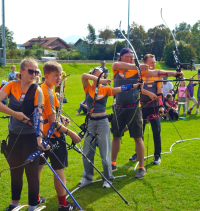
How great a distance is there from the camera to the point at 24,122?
311cm

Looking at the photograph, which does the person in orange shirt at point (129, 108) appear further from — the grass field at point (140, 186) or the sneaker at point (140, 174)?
the grass field at point (140, 186)

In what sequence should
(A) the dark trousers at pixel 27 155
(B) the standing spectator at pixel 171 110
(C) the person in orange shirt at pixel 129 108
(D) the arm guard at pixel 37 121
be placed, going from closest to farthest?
(D) the arm guard at pixel 37 121, (A) the dark trousers at pixel 27 155, (C) the person in orange shirt at pixel 129 108, (B) the standing spectator at pixel 171 110

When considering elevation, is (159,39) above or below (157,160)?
above

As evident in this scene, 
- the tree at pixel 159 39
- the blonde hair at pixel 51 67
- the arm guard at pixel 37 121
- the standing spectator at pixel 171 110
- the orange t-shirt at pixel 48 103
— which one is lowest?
the standing spectator at pixel 171 110

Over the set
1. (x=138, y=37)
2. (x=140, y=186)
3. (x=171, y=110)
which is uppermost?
(x=138, y=37)

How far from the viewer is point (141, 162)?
4.89 metres

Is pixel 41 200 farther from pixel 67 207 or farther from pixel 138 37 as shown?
pixel 138 37

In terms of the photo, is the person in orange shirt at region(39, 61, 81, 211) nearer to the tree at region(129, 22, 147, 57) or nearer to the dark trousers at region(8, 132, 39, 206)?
the dark trousers at region(8, 132, 39, 206)

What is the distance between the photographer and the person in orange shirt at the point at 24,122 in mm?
3203

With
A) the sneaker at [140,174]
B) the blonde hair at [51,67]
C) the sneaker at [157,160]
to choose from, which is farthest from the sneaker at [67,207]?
the sneaker at [157,160]

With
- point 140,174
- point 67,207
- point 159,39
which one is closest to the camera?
point 67,207

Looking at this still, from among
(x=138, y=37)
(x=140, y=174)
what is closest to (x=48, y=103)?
(x=140, y=174)

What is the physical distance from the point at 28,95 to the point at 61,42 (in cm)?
8479

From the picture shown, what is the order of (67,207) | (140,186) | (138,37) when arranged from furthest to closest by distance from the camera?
(138,37) < (140,186) < (67,207)
